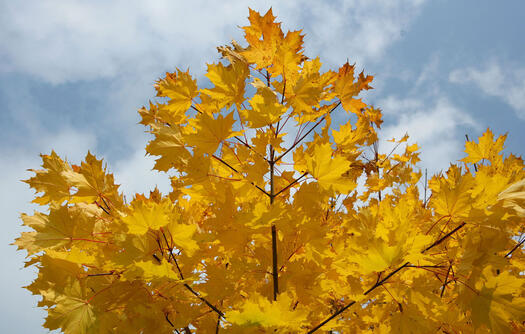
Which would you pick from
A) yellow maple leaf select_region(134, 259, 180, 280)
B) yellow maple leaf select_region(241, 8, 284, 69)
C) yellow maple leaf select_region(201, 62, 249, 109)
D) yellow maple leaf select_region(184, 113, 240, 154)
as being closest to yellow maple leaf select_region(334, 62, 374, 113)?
yellow maple leaf select_region(241, 8, 284, 69)

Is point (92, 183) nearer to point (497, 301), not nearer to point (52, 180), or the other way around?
point (52, 180)

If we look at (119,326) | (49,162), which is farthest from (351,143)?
(49,162)

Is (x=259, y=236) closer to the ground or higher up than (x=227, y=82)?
closer to the ground

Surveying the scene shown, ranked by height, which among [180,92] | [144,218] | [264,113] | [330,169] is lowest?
[144,218]

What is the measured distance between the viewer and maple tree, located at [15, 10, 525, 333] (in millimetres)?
1222

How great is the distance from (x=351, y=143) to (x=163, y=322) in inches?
52.5

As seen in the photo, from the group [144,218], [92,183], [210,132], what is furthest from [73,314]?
[210,132]

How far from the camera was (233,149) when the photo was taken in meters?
1.71

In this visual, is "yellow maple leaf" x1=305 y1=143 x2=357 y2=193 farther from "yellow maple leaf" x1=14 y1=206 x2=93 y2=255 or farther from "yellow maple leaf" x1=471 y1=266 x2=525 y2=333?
"yellow maple leaf" x1=14 y1=206 x2=93 y2=255

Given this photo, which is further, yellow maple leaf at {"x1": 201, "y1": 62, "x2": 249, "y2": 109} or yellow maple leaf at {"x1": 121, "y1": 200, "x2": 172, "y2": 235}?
yellow maple leaf at {"x1": 201, "y1": 62, "x2": 249, "y2": 109}

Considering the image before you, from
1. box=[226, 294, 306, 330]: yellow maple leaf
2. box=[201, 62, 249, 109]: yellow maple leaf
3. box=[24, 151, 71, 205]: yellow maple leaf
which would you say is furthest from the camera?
box=[24, 151, 71, 205]: yellow maple leaf

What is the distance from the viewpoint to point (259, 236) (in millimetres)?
1521

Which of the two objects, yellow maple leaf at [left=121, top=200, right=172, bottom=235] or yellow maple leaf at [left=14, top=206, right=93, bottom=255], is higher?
yellow maple leaf at [left=14, top=206, right=93, bottom=255]

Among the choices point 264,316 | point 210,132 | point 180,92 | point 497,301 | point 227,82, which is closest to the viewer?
point 264,316
